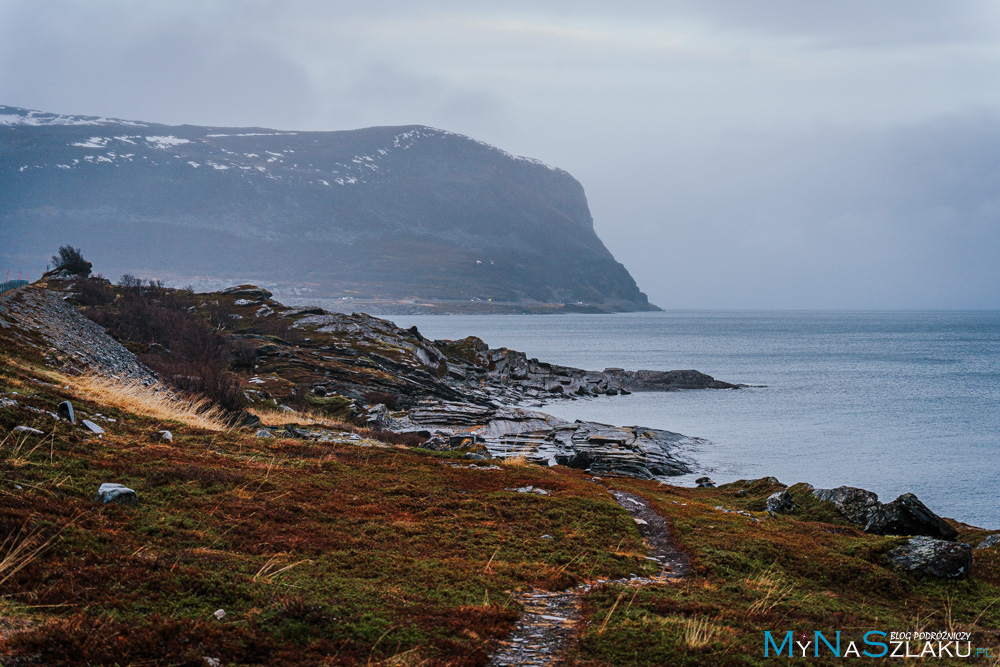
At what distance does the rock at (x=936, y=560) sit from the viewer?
1362 centimetres

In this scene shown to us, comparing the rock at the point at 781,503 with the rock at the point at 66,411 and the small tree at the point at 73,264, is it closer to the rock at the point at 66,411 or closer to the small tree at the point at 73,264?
the rock at the point at 66,411

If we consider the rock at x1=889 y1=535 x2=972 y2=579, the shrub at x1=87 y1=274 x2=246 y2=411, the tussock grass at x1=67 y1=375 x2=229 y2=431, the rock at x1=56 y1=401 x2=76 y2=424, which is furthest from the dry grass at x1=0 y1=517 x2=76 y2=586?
the shrub at x1=87 y1=274 x2=246 y2=411

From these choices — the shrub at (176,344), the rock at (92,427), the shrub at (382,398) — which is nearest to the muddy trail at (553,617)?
the rock at (92,427)

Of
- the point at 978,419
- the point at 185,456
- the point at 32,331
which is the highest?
the point at 32,331

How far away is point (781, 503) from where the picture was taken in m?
23.3

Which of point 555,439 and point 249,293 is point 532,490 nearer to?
point 555,439

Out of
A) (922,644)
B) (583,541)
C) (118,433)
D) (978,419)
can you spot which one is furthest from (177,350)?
(978,419)

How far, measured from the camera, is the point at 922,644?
972cm

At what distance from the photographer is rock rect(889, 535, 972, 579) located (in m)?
13.6

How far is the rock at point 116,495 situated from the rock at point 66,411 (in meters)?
5.03

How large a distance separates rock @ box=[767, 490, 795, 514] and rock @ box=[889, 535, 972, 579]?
29.7 ft

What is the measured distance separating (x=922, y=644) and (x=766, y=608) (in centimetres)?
225

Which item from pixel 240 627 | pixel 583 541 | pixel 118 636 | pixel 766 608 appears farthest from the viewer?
pixel 583 541

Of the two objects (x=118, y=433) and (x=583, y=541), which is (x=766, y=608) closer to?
(x=583, y=541)
